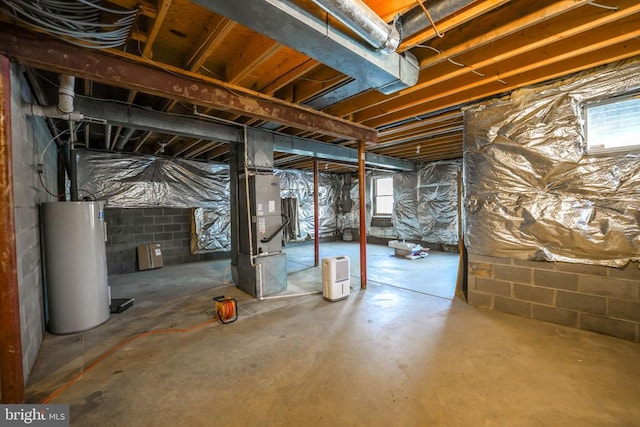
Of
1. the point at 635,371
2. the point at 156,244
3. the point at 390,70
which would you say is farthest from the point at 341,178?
the point at 635,371

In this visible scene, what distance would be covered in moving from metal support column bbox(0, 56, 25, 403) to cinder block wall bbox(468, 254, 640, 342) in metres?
3.84

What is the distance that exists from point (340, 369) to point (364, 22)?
7.21ft

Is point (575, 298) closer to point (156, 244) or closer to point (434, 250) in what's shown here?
point (434, 250)

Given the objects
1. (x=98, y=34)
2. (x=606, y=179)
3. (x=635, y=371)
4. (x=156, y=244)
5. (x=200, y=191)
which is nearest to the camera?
(x=98, y=34)

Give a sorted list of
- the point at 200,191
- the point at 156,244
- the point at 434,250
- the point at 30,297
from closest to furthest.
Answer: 1. the point at 30,297
2. the point at 156,244
3. the point at 200,191
4. the point at 434,250

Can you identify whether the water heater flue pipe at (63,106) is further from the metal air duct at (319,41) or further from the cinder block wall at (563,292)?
the cinder block wall at (563,292)

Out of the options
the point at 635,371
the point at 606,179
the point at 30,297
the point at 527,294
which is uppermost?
the point at 606,179

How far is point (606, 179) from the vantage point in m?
2.33

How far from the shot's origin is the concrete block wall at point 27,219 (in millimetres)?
1823

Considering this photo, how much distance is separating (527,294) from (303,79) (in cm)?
311

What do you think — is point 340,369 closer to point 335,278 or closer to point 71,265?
point 335,278

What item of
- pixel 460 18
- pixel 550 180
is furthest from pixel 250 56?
pixel 550 180

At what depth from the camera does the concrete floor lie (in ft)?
5.04

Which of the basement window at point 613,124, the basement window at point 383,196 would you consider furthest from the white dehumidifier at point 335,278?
the basement window at point 383,196
